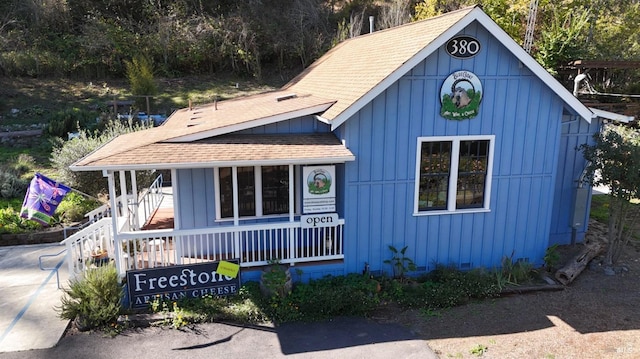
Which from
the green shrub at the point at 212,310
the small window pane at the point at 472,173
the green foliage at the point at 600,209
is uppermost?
the small window pane at the point at 472,173

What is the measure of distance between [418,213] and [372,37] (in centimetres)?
612

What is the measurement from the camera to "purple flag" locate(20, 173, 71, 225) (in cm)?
771

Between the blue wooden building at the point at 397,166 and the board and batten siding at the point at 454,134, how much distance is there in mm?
22

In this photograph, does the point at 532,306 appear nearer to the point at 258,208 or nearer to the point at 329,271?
the point at 329,271

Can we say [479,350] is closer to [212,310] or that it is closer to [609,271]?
[212,310]

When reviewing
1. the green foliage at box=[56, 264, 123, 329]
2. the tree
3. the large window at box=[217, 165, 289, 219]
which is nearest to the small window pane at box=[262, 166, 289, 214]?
the large window at box=[217, 165, 289, 219]

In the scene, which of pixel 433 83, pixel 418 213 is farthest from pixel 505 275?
pixel 433 83

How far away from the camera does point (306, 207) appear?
8438 millimetres

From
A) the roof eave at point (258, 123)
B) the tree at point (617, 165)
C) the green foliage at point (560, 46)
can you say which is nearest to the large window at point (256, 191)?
the roof eave at point (258, 123)

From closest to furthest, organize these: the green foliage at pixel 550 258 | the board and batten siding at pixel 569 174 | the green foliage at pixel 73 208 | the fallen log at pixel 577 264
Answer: the fallen log at pixel 577 264 → the green foliage at pixel 550 258 → the board and batten siding at pixel 569 174 → the green foliage at pixel 73 208

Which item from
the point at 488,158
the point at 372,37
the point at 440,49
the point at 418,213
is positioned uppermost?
the point at 372,37

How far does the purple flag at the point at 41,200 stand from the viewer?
25.3 feet

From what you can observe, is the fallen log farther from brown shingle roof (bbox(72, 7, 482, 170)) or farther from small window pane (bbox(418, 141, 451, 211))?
brown shingle roof (bbox(72, 7, 482, 170))

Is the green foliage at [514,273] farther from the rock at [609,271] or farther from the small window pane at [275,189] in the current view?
the small window pane at [275,189]
